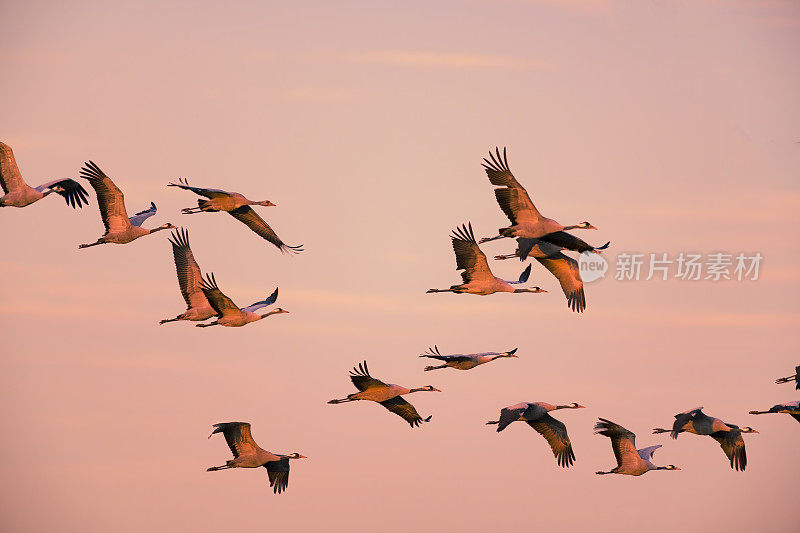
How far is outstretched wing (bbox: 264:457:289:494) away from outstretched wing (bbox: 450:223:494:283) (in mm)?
8293

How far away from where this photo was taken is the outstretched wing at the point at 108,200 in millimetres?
41188

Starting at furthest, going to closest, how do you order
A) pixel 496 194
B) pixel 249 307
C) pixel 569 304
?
pixel 569 304 < pixel 249 307 < pixel 496 194

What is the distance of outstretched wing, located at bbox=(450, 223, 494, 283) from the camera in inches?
1572

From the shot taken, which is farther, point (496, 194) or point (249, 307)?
point (249, 307)

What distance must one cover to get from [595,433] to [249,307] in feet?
37.5

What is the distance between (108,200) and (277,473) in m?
9.86

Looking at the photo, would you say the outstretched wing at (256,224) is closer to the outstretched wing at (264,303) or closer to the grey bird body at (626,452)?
the outstretched wing at (264,303)

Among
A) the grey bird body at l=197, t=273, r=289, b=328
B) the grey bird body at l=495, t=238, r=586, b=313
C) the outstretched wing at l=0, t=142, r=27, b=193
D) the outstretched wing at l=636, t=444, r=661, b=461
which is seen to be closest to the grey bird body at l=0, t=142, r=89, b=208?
the outstretched wing at l=0, t=142, r=27, b=193

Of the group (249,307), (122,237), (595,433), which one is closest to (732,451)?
(595,433)

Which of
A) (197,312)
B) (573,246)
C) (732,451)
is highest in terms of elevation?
(573,246)

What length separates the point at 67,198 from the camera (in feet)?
144

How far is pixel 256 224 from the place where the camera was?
43.6 meters

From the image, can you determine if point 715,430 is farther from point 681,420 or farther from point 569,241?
point 569,241

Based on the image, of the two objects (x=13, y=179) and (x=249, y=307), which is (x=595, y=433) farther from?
(x=13, y=179)
